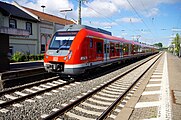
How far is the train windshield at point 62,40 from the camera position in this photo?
1134 cm

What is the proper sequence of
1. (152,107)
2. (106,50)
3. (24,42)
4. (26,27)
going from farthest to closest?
1. (26,27)
2. (24,42)
3. (106,50)
4. (152,107)

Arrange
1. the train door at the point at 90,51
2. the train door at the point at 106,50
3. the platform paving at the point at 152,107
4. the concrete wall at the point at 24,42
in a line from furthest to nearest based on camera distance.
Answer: the concrete wall at the point at 24,42 → the train door at the point at 106,50 → the train door at the point at 90,51 → the platform paving at the point at 152,107

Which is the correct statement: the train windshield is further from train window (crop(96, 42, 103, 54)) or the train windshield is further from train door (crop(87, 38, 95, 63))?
train window (crop(96, 42, 103, 54))

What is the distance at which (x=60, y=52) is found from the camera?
11.1 metres

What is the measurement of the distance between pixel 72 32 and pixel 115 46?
320 inches

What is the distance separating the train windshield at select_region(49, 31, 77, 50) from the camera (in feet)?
37.2

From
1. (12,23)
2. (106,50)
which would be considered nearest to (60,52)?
(106,50)

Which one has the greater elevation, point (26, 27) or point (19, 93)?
point (26, 27)

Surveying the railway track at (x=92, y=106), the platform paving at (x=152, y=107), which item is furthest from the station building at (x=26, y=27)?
the platform paving at (x=152, y=107)

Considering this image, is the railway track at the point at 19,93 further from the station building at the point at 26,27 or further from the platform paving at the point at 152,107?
the station building at the point at 26,27

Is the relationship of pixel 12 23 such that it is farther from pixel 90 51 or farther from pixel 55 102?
pixel 55 102

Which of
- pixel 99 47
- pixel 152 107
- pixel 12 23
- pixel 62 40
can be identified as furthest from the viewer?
pixel 12 23

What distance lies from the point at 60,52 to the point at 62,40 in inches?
34.9

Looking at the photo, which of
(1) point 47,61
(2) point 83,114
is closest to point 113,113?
(2) point 83,114
